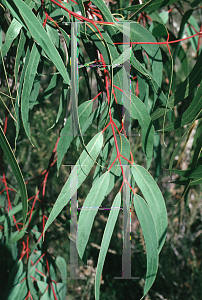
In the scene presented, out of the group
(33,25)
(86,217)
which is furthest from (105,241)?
(33,25)

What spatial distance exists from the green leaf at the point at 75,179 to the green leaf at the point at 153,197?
7 cm

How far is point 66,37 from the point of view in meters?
0.46

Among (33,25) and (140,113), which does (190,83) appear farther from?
(33,25)

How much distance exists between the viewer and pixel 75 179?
44 centimetres

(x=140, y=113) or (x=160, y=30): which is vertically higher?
(x=160, y=30)

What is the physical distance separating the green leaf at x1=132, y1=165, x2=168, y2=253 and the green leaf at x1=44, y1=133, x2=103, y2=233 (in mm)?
73

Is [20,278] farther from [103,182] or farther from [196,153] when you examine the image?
[196,153]

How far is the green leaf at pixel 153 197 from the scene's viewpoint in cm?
44

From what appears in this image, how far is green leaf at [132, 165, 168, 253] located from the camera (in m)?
0.44

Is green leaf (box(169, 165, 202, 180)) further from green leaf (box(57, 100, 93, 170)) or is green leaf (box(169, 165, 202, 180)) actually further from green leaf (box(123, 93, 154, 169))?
green leaf (box(57, 100, 93, 170))

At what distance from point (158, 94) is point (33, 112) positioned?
3.62ft

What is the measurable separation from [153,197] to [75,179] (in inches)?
5.0

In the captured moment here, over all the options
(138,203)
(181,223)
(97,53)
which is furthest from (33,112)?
(138,203)

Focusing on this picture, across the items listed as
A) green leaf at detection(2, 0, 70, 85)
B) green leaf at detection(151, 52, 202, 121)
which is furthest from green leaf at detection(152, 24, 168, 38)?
green leaf at detection(2, 0, 70, 85)
